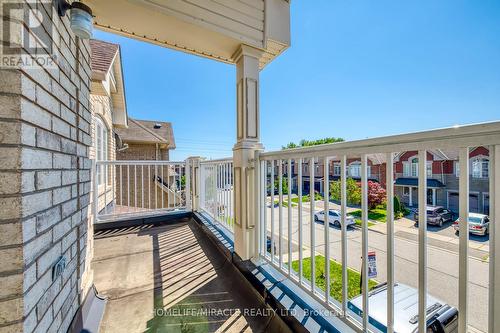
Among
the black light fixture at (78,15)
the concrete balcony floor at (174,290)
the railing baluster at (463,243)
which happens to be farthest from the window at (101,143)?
the railing baluster at (463,243)

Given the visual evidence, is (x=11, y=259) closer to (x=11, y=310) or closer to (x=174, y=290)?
(x=11, y=310)

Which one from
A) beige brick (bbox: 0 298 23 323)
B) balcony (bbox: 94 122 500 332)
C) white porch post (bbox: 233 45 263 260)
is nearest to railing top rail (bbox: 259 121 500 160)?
balcony (bbox: 94 122 500 332)

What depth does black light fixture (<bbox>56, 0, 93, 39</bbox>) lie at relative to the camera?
3.80 ft

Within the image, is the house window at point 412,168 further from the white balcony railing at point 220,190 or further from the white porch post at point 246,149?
the white balcony railing at point 220,190

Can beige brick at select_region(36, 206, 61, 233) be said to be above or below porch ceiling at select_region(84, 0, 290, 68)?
below

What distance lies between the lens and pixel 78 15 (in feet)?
3.89

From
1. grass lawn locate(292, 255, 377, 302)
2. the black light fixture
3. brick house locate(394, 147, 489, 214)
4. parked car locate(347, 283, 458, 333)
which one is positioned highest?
the black light fixture

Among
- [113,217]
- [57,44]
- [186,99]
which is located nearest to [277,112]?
[186,99]

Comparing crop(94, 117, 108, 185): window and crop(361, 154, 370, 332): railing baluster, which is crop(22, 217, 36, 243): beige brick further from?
crop(94, 117, 108, 185): window

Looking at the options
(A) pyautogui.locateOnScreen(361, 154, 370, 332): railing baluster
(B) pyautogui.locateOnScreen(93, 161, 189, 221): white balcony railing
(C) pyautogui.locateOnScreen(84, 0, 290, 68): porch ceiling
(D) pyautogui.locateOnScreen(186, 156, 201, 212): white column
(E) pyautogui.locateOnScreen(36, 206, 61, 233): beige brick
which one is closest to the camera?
(E) pyautogui.locateOnScreen(36, 206, 61, 233): beige brick

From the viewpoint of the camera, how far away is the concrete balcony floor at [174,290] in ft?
4.70

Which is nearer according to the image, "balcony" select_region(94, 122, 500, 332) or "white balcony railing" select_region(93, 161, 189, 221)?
"balcony" select_region(94, 122, 500, 332)

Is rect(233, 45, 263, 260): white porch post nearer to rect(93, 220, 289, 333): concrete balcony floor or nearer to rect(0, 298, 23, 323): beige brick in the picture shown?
rect(93, 220, 289, 333): concrete balcony floor

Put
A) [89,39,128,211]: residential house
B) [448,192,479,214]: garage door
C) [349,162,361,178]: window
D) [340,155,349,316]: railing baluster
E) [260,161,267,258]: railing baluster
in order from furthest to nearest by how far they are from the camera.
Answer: [89,39,128,211]: residential house
[260,161,267,258]: railing baluster
[349,162,361,178]: window
[340,155,349,316]: railing baluster
[448,192,479,214]: garage door
